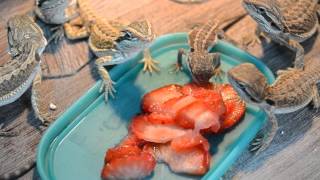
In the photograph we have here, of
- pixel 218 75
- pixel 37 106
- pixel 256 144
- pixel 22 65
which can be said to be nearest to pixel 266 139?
pixel 256 144

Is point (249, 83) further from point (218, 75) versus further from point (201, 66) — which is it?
point (218, 75)

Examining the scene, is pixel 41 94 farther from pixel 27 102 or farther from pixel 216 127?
pixel 216 127

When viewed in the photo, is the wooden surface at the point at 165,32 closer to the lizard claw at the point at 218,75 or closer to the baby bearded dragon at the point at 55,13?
the baby bearded dragon at the point at 55,13

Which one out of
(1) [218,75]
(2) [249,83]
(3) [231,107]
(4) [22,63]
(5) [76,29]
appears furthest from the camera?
(5) [76,29]

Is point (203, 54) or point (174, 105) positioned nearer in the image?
point (174, 105)

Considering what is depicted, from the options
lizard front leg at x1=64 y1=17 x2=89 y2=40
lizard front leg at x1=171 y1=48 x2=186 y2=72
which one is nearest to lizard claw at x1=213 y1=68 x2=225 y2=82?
lizard front leg at x1=171 y1=48 x2=186 y2=72

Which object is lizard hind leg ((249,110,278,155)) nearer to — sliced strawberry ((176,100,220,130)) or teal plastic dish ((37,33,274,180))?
teal plastic dish ((37,33,274,180))

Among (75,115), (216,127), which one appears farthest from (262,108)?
(75,115)
